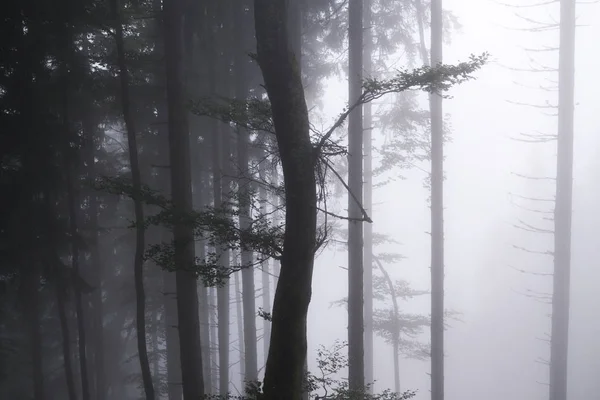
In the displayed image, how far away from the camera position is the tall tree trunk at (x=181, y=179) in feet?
27.9

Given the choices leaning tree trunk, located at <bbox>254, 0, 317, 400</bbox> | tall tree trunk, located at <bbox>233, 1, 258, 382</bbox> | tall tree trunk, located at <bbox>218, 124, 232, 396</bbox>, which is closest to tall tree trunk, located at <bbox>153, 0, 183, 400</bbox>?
tall tree trunk, located at <bbox>218, 124, 232, 396</bbox>

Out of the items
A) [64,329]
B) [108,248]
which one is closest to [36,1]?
[64,329]

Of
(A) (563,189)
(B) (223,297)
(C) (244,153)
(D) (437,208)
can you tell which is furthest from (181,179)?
(A) (563,189)

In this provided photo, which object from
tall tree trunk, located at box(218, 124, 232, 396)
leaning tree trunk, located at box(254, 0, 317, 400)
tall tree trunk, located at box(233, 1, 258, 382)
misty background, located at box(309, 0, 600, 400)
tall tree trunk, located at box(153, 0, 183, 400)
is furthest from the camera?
misty background, located at box(309, 0, 600, 400)

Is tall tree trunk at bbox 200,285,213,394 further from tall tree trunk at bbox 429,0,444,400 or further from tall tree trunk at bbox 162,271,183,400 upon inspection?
tall tree trunk at bbox 429,0,444,400

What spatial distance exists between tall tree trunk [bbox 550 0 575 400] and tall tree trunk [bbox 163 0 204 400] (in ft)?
32.4

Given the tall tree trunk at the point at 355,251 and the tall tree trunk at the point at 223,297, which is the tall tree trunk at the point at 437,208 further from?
the tall tree trunk at the point at 223,297

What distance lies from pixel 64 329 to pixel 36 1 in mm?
7598

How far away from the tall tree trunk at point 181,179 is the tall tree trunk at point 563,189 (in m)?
9.88

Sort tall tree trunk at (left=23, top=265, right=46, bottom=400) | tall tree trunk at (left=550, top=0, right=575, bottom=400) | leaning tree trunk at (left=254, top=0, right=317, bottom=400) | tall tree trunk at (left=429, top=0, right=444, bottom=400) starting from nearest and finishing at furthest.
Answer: leaning tree trunk at (left=254, top=0, right=317, bottom=400) < tall tree trunk at (left=23, top=265, right=46, bottom=400) < tall tree trunk at (left=429, top=0, right=444, bottom=400) < tall tree trunk at (left=550, top=0, right=575, bottom=400)

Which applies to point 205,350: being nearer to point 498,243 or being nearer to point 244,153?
point 244,153

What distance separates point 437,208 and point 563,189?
12.6ft

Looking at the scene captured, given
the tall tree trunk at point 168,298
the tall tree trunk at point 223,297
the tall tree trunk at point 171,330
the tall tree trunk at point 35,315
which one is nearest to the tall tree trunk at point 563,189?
the tall tree trunk at point 223,297

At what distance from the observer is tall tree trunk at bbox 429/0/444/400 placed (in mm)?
11484
